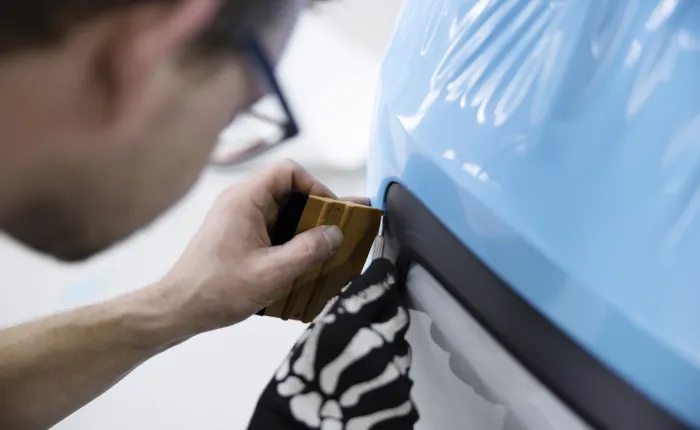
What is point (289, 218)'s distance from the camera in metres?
0.66

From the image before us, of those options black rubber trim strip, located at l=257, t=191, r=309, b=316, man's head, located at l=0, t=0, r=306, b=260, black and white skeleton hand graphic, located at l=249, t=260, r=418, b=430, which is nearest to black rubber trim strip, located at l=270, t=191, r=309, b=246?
black rubber trim strip, located at l=257, t=191, r=309, b=316

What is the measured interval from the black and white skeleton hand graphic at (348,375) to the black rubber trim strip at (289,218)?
10 centimetres

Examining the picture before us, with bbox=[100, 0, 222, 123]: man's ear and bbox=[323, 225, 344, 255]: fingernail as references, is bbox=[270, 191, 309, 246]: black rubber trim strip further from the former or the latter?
bbox=[100, 0, 222, 123]: man's ear

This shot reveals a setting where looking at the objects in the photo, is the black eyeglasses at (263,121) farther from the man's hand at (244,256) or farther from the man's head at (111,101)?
the man's hand at (244,256)

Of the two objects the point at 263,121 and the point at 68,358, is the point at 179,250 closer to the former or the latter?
the point at 68,358

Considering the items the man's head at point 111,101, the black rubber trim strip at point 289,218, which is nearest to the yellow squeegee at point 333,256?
the black rubber trim strip at point 289,218

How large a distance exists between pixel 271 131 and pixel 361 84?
0.42 meters

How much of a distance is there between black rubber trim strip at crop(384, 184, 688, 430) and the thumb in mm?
64

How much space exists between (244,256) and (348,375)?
6.6 inches

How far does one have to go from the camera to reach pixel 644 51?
0.42 m

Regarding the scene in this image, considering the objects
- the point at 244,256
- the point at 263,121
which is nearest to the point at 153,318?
the point at 244,256

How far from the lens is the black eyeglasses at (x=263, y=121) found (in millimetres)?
356

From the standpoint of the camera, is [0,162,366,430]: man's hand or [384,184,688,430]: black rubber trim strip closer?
[384,184,688,430]: black rubber trim strip

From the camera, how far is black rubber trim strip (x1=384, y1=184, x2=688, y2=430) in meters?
0.43
